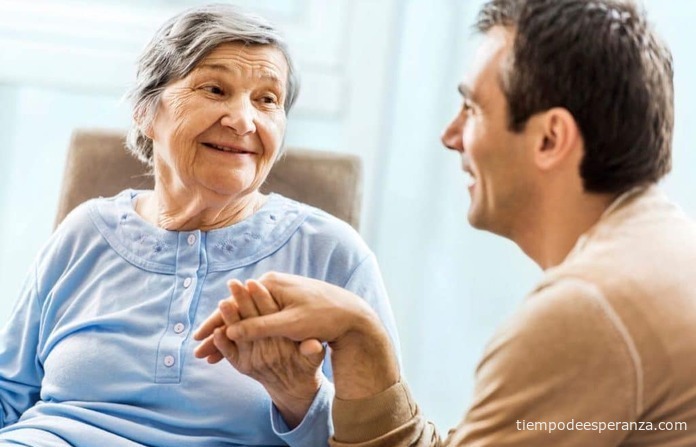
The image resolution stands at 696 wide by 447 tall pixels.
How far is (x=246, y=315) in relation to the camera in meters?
1.47

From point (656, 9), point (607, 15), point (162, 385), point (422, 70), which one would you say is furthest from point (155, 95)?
point (656, 9)

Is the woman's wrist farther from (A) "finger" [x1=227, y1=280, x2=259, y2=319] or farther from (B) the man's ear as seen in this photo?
(B) the man's ear

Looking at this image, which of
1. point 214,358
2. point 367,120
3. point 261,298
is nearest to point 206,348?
point 214,358

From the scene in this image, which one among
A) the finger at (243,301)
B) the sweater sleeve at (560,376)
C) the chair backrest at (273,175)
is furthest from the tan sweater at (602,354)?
the chair backrest at (273,175)

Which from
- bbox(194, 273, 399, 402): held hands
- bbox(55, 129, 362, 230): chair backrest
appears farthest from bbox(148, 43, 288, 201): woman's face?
bbox(194, 273, 399, 402): held hands

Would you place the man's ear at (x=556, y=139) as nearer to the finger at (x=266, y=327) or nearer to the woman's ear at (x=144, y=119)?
the finger at (x=266, y=327)

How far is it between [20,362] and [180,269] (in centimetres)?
35

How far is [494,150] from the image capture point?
1352 millimetres

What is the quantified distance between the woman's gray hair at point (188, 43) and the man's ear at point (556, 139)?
69cm

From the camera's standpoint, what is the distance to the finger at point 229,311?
146 centimetres

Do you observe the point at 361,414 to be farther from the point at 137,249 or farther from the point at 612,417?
the point at 137,249

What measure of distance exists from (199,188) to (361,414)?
557 mm

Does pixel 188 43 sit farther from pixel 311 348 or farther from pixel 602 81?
pixel 602 81

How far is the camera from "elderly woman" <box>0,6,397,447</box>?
166 cm
